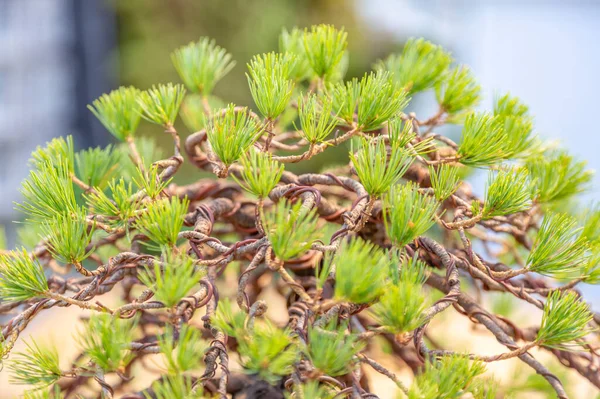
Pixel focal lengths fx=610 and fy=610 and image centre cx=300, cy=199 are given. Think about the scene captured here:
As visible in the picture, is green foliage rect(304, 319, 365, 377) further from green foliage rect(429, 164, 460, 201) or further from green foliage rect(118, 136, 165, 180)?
green foliage rect(118, 136, 165, 180)

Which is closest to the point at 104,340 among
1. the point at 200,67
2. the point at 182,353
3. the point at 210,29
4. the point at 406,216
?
the point at 182,353

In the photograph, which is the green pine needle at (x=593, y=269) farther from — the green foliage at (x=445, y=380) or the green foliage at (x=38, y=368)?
the green foliage at (x=38, y=368)

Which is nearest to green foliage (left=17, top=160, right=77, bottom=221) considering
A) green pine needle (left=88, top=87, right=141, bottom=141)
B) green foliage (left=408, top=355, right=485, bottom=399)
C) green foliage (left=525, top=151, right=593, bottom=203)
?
green pine needle (left=88, top=87, right=141, bottom=141)

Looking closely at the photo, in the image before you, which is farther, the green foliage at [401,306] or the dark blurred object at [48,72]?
the dark blurred object at [48,72]

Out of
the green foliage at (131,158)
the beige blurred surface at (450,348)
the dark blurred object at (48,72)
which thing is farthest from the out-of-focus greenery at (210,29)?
the green foliage at (131,158)

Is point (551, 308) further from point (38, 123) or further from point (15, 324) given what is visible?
point (38, 123)

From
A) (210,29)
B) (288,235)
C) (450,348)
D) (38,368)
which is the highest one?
(288,235)

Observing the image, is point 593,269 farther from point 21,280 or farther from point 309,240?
point 21,280
